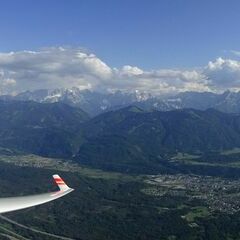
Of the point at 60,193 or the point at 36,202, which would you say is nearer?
the point at 36,202

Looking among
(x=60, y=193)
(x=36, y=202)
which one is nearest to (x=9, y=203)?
(x=36, y=202)

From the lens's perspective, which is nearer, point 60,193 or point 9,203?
point 9,203

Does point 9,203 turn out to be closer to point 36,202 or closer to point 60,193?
point 36,202
